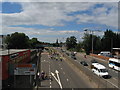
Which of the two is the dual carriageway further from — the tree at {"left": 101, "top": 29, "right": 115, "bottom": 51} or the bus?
the tree at {"left": 101, "top": 29, "right": 115, "bottom": 51}

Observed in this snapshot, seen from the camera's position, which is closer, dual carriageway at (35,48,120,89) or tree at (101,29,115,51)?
dual carriageway at (35,48,120,89)

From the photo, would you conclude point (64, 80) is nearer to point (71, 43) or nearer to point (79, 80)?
point (79, 80)

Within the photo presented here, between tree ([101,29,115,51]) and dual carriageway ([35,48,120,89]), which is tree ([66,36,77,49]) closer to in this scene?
tree ([101,29,115,51])

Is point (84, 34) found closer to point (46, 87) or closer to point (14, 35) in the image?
point (14, 35)

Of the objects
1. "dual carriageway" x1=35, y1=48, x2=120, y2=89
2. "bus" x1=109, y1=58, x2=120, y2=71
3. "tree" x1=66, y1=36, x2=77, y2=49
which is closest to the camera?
"dual carriageway" x1=35, y1=48, x2=120, y2=89

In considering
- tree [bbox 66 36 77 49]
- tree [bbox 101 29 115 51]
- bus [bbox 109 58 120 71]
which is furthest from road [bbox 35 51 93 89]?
tree [bbox 66 36 77 49]

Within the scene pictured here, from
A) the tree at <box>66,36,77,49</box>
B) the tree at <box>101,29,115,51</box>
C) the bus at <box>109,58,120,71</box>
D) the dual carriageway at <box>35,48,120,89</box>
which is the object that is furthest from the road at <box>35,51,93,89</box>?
the tree at <box>66,36,77,49</box>

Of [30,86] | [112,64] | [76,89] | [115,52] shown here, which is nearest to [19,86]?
[30,86]

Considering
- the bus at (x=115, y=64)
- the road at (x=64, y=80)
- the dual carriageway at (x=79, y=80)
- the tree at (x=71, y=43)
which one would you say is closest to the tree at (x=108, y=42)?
the bus at (x=115, y=64)

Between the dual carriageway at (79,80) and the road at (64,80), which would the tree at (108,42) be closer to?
the dual carriageway at (79,80)

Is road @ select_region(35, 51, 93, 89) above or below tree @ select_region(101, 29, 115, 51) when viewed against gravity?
below

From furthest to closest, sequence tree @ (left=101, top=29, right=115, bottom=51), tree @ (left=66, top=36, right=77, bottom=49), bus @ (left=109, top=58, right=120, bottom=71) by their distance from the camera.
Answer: tree @ (left=66, top=36, right=77, bottom=49), tree @ (left=101, top=29, right=115, bottom=51), bus @ (left=109, top=58, right=120, bottom=71)

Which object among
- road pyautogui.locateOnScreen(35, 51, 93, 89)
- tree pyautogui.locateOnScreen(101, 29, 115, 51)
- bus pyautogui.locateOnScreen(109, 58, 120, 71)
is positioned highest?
tree pyautogui.locateOnScreen(101, 29, 115, 51)

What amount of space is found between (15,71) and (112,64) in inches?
857
